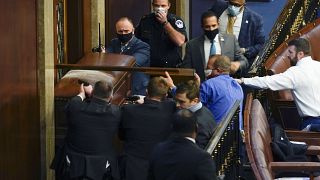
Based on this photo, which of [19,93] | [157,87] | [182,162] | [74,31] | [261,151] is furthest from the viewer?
[74,31]

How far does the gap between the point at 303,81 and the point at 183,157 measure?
427 centimetres

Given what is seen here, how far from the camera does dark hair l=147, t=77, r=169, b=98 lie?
11.4 metres

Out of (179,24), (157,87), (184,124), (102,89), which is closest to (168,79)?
(157,87)

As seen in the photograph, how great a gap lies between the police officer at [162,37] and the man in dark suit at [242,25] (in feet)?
2.02

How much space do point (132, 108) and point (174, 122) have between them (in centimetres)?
233

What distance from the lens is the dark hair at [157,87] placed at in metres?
11.4

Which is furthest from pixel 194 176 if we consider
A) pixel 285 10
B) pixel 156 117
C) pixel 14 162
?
pixel 285 10

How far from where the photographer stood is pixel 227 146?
10883 millimetres

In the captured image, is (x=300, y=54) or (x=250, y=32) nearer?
(x=300, y=54)

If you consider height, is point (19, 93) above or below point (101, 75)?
below

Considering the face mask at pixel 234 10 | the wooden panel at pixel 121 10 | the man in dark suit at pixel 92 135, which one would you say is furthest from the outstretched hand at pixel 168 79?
the wooden panel at pixel 121 10

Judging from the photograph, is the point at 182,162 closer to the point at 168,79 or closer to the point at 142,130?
the point at 142,130

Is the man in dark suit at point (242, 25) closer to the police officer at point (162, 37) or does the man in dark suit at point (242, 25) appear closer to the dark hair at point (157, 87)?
the police officer at point (162, 37)

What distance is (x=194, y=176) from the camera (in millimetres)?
9172
